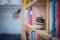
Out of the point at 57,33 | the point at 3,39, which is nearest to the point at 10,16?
the point at 3,39

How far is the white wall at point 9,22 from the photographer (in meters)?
3.39

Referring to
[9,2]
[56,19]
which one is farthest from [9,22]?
[56,19]

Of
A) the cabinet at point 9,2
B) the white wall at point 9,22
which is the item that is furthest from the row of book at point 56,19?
the white wall at point 9,22

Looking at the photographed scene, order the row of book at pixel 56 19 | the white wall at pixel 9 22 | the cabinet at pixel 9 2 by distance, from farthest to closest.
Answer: the white wall at pixel 9 22 → the cabinet at pixel 9 2 → the row of book at pixel 56 19

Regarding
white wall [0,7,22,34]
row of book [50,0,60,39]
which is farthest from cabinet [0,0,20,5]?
row of book [50,0,60,39]

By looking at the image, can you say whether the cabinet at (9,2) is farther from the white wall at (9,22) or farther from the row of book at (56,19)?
the row of book at (56,19)

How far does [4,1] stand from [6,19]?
0.57 m

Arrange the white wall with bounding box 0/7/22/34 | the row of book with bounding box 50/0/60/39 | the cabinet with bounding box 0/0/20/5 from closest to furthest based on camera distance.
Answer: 1. the row of book with bounding box 50/0/60/39
2. the cabinet with bounding box 0/0/20/5
3. the white wall with bounding box 0/7/22/34

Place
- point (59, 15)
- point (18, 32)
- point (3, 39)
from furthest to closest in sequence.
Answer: point (18, 32)
point (3, 39)
point (59, 15)

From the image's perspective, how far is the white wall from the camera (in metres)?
3.39

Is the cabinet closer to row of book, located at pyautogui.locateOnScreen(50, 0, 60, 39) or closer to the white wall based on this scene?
the white wall

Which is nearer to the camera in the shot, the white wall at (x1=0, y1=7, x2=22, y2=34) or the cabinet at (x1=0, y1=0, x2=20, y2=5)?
the cabinet at (x1=0, y1=0, x2=20, y2=5)

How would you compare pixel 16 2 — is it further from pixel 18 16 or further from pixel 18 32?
pixel 18 32

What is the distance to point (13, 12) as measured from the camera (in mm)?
3395
